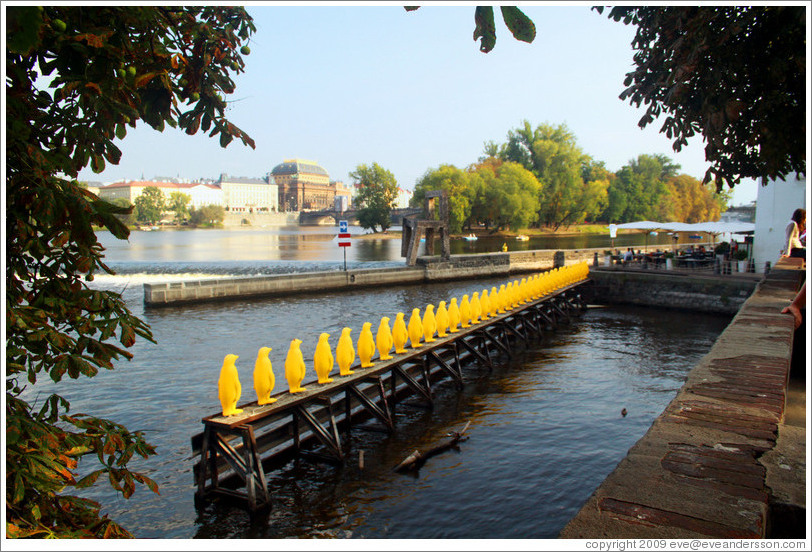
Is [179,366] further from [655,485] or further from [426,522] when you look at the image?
[655,485]

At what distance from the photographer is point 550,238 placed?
258 ft

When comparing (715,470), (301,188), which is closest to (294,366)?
(715,470)

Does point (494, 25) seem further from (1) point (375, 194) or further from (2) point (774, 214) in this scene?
(1) point (375, 194)

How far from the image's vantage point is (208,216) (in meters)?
114

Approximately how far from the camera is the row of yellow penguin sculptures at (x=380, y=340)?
294 inches

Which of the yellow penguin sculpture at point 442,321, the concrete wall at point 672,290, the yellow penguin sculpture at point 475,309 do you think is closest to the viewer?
the yellow penguin sculpture at point 442,321

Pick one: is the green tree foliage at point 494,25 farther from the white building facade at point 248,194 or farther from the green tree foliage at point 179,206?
the white building facade at point 248,194

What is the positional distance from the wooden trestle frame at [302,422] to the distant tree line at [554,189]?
33178 millimetres

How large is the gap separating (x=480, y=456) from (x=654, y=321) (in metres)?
15.9

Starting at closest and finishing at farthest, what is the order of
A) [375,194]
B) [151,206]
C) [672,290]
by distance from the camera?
1. [672,290]
2. [375,194]
3. [151,206]

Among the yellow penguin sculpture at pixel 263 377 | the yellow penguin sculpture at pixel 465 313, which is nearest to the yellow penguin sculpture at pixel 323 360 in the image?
the yellow penguin sculpture at pixel 263 377

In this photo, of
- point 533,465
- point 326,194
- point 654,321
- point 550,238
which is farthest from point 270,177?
point 533,465

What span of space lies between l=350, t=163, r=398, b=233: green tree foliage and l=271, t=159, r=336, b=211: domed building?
74215mm

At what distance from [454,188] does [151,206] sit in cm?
7312
